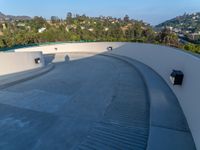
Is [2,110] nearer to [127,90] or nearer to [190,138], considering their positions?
[127,90]

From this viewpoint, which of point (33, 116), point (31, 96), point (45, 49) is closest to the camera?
point (33, 116)

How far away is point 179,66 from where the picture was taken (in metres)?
5.45

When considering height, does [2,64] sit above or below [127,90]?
above

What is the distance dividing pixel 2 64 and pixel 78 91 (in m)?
3.78

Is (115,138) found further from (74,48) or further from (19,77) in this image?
(74,48)

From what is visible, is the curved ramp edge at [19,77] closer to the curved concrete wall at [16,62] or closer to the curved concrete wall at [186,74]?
the curved concrete wall at [16,62]

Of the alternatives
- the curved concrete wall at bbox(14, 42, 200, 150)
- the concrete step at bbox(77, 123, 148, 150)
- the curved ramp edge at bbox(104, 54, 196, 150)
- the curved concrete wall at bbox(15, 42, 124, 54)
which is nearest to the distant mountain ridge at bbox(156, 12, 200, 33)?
the curved concrete wall at bbox(15, 42, 124, 54)

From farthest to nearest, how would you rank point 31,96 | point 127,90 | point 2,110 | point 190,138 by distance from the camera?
point 127,90
point 31,96
point 2,110
point 190,138

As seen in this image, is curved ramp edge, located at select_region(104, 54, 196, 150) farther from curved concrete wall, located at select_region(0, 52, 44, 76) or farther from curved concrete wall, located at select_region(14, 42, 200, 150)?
curved concrete wall, located at select_region(0, 52, 44, 76)

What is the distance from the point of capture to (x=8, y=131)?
161 inches

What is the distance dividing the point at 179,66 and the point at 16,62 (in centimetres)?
661

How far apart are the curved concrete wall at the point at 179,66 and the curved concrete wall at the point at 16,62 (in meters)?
5.30

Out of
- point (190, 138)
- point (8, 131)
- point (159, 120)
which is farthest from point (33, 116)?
point (190, 138)

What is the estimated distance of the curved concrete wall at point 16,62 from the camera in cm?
855
